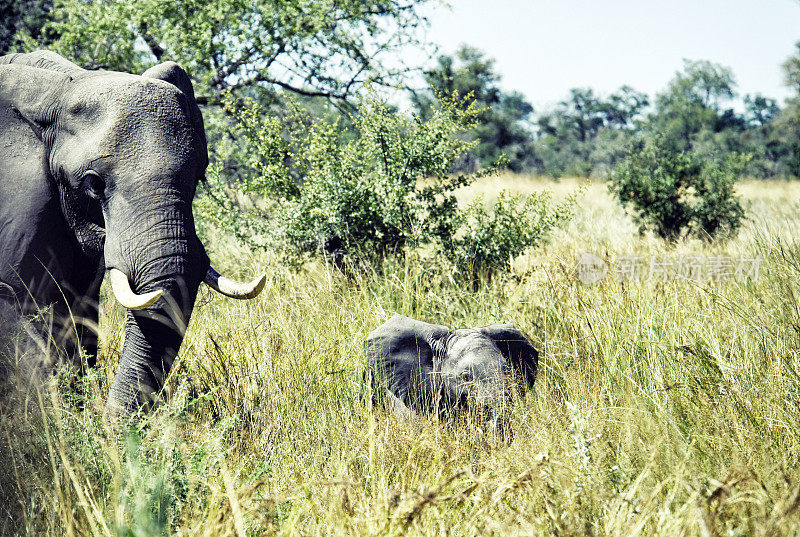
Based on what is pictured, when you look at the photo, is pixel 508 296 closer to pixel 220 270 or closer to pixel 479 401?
pixel 479 401

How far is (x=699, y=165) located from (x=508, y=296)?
7277 mm

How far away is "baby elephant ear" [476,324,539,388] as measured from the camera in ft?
13.6

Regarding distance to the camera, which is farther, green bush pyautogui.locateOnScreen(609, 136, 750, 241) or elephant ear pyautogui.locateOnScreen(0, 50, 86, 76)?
green bush pyautogui.locateOnScreen(609, 136, 750, 241)

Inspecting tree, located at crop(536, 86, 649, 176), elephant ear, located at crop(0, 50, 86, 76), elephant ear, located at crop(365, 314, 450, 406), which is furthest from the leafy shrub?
tree, located at crop(536, 86, 649, 176)

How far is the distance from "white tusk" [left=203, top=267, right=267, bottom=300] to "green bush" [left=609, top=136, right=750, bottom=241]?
9.57 m

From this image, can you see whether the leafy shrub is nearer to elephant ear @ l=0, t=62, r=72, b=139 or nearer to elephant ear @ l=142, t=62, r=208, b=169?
elephant ear @ l=142, t=62, r=208, b=169

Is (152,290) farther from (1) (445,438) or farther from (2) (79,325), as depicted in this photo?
(1) (445,438)

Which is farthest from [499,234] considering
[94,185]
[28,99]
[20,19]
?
[20,19]

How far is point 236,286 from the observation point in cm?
371

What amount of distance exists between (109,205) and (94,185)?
134mm

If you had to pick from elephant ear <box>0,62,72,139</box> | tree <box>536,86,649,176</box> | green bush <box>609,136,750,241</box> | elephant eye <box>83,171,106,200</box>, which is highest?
tree <box>536,86,649,176</box>

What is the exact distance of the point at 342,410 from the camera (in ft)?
13.0

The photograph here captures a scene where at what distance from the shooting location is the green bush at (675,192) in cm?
1185

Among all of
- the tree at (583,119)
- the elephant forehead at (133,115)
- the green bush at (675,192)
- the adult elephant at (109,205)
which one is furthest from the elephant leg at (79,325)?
the tree at (583,119)
